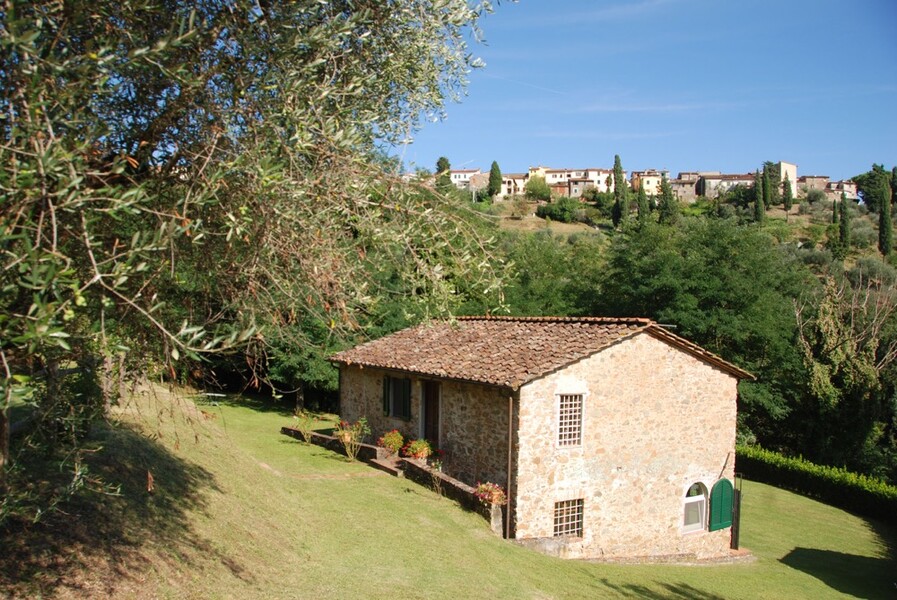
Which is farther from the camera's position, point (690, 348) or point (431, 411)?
point (431, 411)

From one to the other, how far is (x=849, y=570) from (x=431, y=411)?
1298 cm

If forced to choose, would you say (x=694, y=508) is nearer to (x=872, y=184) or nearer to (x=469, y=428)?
(x=469, y=428)

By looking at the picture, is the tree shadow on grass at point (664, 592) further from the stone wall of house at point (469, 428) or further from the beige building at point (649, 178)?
the beige building at point (649, 178)

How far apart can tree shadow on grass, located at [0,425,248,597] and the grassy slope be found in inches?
0.9

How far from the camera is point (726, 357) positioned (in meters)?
34.4

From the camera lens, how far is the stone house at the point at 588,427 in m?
16.8

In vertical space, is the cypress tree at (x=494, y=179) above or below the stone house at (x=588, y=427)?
above

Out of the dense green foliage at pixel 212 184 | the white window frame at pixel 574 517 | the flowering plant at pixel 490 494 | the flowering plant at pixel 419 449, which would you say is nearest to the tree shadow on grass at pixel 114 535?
the dense green foliage at pixel 212 184

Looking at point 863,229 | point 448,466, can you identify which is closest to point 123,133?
point 448,466

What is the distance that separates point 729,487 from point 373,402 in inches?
437

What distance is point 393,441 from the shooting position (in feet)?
68.0

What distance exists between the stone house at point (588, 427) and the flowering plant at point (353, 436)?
3.61ft

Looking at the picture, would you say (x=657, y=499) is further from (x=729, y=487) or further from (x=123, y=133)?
(x=123, y=133)

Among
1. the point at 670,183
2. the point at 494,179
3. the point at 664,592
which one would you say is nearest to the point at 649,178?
the point at 670,183
